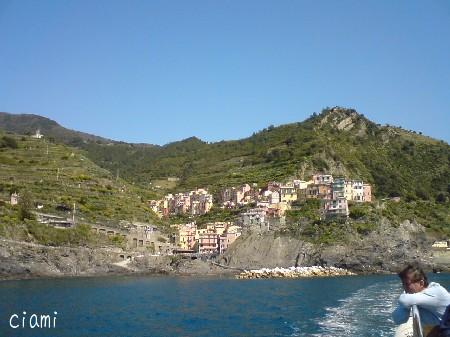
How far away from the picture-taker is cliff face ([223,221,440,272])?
258 feet

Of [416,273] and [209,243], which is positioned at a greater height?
[209,243]

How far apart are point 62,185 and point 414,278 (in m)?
86.1

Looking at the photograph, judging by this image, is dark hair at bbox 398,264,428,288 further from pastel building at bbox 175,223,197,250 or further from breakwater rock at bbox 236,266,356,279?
pastel building at bbox 175,223,197,250

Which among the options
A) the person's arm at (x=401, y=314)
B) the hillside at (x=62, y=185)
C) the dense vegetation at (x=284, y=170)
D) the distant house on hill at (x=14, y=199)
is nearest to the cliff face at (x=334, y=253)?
the dense vegetation at (x=284, y=170)

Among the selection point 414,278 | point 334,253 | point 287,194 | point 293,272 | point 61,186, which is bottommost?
point 293,272

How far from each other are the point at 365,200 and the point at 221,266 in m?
34.8

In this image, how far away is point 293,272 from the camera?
72.9 meters

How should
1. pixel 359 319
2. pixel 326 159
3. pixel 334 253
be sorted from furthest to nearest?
pixel 326 159
pixel 334 253
pixel 359 319

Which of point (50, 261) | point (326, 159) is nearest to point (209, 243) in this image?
point (50, 261)

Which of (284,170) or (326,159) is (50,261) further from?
(326,159)

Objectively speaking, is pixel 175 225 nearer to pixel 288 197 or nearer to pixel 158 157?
pixel 288 197

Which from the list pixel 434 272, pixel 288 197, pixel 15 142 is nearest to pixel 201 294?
pixel 434 272

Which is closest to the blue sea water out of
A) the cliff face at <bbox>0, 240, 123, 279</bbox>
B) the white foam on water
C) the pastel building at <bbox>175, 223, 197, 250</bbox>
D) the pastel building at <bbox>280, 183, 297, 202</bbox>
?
the white foam on water

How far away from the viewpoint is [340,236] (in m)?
81.7
